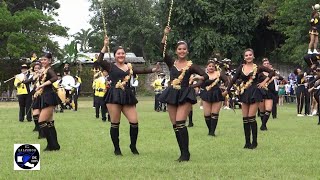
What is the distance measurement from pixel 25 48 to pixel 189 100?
119 ft

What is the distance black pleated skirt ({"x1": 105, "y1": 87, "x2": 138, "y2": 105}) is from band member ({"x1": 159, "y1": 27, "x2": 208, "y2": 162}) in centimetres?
96

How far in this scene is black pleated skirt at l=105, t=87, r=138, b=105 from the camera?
37.9 ft

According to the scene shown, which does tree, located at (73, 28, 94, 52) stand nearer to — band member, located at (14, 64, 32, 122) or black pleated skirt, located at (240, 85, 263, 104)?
band member, located at (14, 64, 32, 122)

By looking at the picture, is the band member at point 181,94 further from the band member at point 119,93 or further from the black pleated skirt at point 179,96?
the band member at point 119,93

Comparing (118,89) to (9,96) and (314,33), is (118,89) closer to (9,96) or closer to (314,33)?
(314,33)

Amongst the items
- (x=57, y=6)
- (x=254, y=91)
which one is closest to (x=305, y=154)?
(x=254, y=91)

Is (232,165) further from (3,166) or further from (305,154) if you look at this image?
(3,166)

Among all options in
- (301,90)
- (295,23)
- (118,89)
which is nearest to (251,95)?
(118,89)

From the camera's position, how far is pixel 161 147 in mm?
12938

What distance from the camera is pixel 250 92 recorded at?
42.4ft

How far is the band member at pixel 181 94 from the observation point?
10805mm

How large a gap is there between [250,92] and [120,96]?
325 cm

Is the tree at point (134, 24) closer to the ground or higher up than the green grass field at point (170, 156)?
higher up

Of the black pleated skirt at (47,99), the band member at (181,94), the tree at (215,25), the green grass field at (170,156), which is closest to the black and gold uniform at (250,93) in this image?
the green grass field at (170,156)
